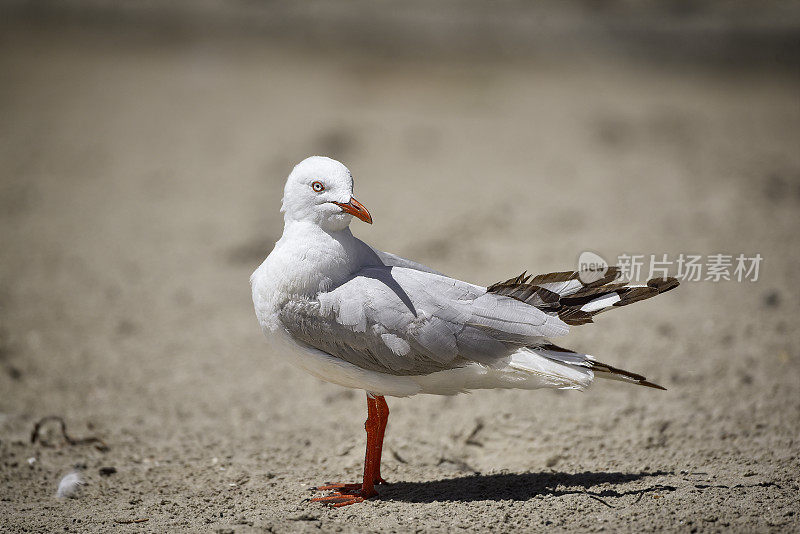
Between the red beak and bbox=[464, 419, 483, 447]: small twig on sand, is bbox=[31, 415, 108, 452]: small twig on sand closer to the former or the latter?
bbox=[464, 419, 483, 447]: small twig on sand

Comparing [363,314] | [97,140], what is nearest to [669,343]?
[363,314]

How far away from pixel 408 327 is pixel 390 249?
13.9 feet

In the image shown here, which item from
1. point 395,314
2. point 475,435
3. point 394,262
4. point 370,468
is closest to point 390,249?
point 475,435

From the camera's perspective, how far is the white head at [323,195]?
3.85 meters

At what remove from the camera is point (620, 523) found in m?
3.64

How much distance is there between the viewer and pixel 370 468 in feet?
13.7

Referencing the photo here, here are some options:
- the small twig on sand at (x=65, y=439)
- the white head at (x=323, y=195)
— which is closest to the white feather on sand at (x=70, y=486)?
the small twig on sand at (x=65, y=439)

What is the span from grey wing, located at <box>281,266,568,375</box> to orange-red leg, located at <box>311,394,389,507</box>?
1.51 feet

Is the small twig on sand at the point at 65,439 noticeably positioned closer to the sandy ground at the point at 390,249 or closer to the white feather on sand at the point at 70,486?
the sandy ground at the point at 390,249

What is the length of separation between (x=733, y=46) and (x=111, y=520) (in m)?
12.7

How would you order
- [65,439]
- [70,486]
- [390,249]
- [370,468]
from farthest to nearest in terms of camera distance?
[390,249]
[65,439]
[70,486]
[370,468]

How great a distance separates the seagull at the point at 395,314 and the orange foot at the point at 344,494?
4cm

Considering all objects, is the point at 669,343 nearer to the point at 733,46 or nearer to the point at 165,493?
the point at 165,493

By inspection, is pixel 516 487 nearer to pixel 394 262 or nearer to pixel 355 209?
pixel 394 262
